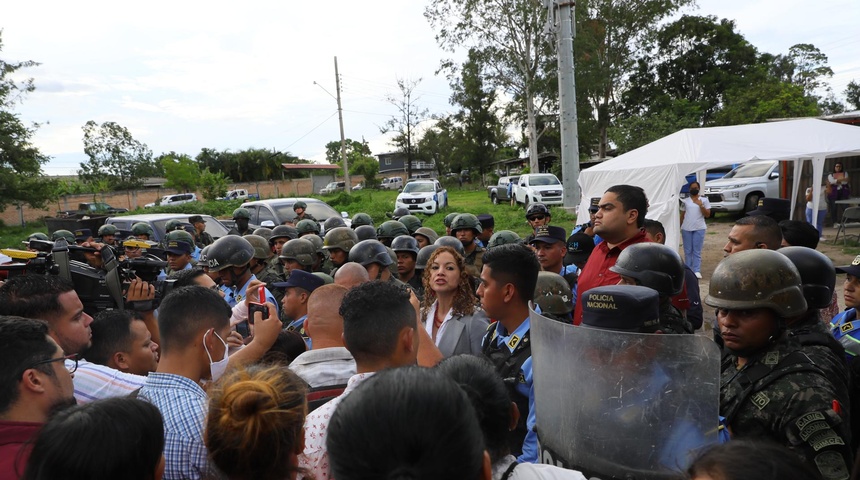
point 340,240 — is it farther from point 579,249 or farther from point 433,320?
point 433,320

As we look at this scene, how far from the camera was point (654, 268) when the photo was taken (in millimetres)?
3074

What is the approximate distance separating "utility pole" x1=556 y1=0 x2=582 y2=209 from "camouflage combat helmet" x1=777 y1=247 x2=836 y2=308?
1119cm

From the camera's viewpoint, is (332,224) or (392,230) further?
(332,224)

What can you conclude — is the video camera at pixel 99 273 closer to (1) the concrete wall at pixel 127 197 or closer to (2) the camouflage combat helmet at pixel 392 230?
(2) the camouflage combat helmet at pixel 392 230

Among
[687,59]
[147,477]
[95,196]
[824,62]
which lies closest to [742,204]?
[147,477]

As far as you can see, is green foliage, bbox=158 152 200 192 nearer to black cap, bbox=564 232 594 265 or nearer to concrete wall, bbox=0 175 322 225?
concrete wall, bbox=0 175 322 225

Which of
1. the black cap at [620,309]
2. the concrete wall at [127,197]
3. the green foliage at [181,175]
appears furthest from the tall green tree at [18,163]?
the black cap at [620,309]

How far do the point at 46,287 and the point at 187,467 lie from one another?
1879mm

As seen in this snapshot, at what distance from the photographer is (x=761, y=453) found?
1333 millimetres

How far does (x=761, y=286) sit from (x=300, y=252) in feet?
15.8

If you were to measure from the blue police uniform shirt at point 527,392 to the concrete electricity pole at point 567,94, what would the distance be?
11.8 meters

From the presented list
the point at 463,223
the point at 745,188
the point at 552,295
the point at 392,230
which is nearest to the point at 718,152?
the point at 463,223

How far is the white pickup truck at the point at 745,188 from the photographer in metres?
17.3

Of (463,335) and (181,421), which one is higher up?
(181,421)
